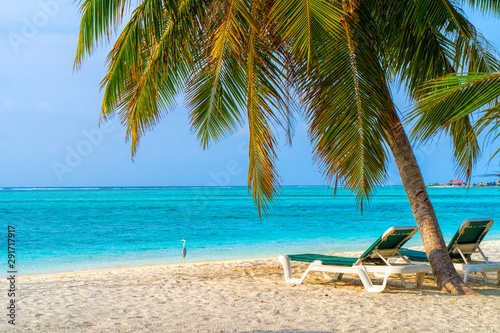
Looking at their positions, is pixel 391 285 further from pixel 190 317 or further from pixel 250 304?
pixel 190 317

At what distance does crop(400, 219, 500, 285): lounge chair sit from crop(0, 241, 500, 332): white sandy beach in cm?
30

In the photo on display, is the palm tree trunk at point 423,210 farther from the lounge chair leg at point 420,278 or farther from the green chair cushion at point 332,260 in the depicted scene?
the green chair cushion at point 332,260

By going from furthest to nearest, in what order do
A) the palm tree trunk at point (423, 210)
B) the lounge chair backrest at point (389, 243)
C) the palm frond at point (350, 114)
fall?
1. the palm tree trunk at point (423, 210)
2. the lounge chair backrest at point (389, 243)
3. the palm frond at point (350, 114)

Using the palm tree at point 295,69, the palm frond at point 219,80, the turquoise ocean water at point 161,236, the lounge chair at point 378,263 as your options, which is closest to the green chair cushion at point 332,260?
the lounge chair at point 378,263

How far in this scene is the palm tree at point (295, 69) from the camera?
4.12 meters

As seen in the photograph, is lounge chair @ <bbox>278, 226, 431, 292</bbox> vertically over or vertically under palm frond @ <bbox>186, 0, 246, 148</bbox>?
under

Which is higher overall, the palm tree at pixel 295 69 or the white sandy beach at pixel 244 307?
the palm tree at pixel 295 69

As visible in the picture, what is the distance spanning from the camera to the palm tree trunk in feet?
16.9

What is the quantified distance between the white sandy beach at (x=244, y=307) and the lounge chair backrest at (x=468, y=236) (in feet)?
1.68

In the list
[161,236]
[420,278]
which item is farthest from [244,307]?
[161,236]

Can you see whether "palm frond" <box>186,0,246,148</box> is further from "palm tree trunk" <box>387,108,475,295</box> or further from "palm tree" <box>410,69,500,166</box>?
"palm tree" <box>410,69,500,166</box>

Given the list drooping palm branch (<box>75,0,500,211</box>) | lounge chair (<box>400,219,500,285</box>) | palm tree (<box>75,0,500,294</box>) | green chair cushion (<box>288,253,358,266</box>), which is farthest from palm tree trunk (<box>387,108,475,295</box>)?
green chair cushion (<box>288,253,358,266</box>)

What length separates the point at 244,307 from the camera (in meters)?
4.43

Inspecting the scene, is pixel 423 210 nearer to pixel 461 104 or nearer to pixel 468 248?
pixel 468 248
